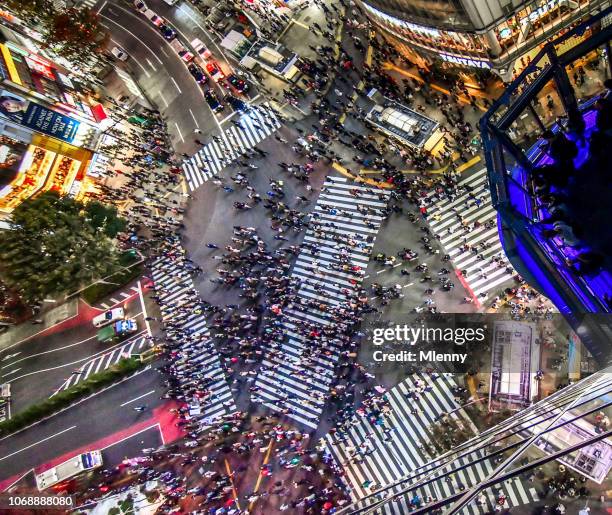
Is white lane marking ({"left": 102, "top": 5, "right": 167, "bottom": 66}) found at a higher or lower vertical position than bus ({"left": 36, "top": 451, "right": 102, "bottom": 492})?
higher

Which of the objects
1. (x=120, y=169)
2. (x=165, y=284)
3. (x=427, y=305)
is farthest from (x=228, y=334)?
(x=120, y=169)

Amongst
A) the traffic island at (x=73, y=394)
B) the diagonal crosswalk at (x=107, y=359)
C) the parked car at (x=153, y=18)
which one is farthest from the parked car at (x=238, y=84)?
the traffic island at (x=73, y=394)

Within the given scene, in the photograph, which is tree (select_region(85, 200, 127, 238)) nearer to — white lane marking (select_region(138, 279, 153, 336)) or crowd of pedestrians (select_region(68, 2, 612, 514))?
crowd of pedestrians (select_region(68, 2, 612, 514))

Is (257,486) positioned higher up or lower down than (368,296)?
lower down

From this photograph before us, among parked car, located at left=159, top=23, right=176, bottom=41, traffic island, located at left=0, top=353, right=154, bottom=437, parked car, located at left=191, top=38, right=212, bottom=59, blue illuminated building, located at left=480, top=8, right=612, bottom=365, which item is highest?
parked car, located at left=159, top=23, right=176, bottom=41

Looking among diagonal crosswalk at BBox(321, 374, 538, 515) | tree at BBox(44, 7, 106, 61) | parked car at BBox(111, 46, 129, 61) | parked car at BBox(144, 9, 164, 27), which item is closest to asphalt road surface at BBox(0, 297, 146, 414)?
diagonal crosswalk at BBox(321, 374, 538, 515)

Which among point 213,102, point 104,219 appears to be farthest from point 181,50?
point 104,219

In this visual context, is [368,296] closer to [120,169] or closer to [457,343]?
[457,343]

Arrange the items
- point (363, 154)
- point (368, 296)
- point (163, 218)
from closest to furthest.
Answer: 1. point (368, 296)
2. point (363, 154)
3. point (163, 218)
